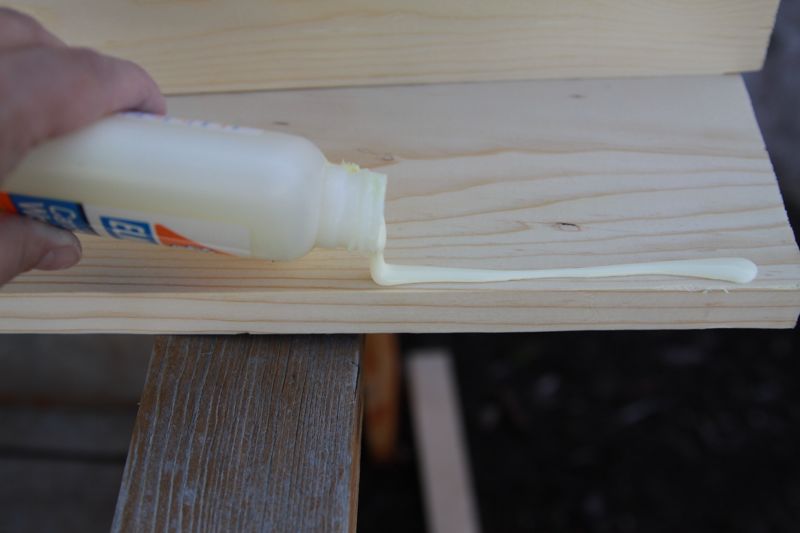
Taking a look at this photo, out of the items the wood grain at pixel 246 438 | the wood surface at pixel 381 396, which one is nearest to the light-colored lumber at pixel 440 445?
the wood surface at pixel 381 396

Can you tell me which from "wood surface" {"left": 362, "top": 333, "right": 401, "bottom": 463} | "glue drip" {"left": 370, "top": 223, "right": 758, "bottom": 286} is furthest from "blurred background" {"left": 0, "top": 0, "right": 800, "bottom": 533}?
"glue drip" {"left": 370, "top": 223, "right": 758, "bottom": 286}

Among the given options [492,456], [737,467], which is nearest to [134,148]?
[492,456]

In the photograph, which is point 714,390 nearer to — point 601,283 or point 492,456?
point 492,456

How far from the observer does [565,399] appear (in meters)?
2.22

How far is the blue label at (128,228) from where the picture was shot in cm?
77

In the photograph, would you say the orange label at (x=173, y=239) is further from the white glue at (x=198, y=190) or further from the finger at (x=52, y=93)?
the finger at (x=52, y=93)

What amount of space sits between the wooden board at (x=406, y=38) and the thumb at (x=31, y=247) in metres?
0.34

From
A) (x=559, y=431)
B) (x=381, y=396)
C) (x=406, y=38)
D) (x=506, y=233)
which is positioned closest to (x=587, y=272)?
(x=506, y=233)

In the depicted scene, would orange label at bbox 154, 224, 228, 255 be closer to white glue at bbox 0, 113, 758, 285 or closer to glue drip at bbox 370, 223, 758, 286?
white glue at bbox 0, 113, 758, 285

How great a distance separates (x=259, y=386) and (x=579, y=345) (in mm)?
1582

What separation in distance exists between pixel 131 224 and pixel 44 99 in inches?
6.1

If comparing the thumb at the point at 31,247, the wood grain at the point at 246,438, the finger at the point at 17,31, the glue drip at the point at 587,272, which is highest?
the finger at the point at 17,31

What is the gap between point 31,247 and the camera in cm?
78

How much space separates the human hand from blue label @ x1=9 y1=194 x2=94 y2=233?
0.02 meters
